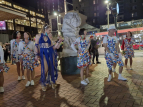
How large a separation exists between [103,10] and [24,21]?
94.2 ft

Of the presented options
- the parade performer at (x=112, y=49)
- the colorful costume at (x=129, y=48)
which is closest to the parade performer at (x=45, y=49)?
the parade performer at (x=112, y=49)

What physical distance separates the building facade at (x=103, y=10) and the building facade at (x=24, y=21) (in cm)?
1553

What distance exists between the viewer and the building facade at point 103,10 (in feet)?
130

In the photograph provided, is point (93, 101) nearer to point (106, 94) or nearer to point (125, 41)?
point (106, 94)

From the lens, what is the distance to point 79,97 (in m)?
3.10

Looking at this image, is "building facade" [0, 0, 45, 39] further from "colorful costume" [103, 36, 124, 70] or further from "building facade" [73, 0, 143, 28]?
"colorful costume" [103, 36, 124, 70]

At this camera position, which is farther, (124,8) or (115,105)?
(124,8)

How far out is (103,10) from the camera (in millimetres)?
46469

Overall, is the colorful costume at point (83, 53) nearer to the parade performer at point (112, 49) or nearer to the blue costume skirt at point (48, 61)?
the parade performer at point (112, 49)

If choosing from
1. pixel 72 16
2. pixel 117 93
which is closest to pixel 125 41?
pixel 72 16

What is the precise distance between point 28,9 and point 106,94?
45.4 meters

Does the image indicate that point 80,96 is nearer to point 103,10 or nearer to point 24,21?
point 24,21

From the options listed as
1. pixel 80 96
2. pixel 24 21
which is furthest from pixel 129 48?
pixel 24 21

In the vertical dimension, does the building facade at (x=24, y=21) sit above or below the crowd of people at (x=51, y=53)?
above
